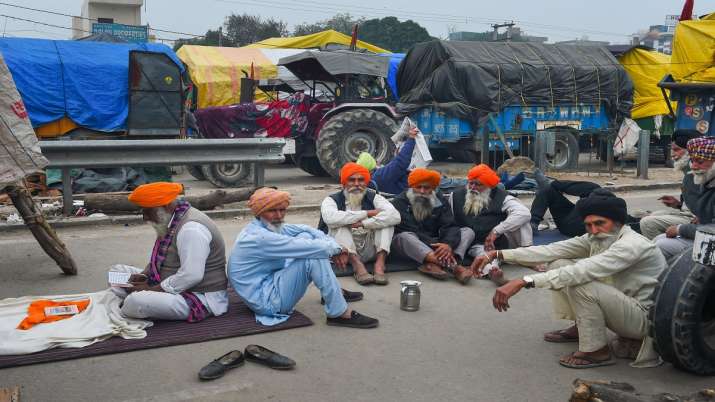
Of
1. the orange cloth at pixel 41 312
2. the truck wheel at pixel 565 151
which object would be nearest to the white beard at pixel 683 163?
the orange cloth at pixel 41 312

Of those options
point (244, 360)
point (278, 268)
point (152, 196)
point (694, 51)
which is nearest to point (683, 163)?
point (278, 268)

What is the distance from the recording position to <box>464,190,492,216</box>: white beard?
25.6 ft

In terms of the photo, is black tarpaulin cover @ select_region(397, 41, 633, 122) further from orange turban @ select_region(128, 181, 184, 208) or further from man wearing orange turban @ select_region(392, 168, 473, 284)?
orange turban @ select_region(128, 181, 184, 208)

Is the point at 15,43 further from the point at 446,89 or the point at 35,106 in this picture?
the point at 446,89

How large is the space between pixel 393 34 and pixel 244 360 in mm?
48751

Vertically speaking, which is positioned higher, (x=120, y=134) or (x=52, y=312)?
(x=120, y=134)

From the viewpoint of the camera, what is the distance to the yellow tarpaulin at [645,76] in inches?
789

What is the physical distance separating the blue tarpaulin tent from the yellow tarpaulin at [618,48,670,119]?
1247cm

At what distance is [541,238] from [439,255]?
202 centimetres

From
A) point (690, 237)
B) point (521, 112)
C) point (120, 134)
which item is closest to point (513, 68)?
point (521, 112)

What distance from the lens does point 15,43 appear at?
618 inches

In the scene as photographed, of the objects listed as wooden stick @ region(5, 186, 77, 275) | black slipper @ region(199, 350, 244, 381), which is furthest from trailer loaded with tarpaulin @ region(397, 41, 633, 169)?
black slipper @ region(199, 350, 244, 381)

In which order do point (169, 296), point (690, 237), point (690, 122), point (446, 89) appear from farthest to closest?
point (446, 89) → point (690, 122) → point (690, 237) → point (169, 296)

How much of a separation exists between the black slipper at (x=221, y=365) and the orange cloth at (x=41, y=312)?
1.50m
